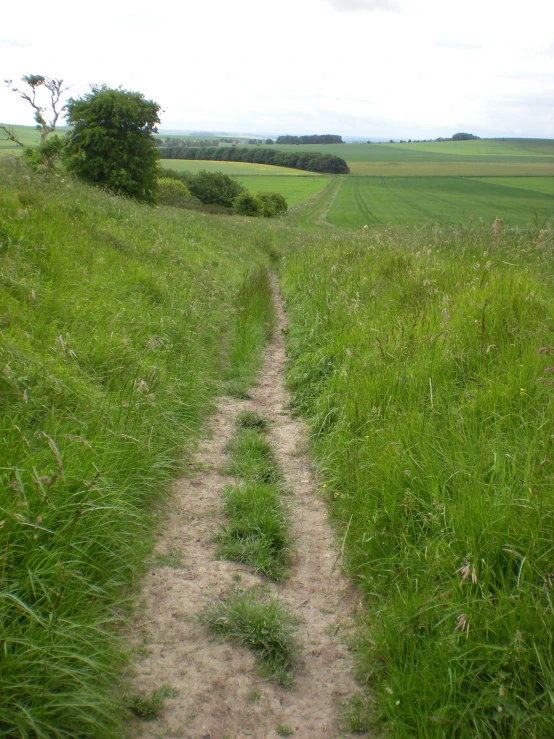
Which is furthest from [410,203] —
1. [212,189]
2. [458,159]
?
[458,159]

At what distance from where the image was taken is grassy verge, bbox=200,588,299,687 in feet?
8.83

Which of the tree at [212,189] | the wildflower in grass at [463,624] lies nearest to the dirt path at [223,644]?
the wildflower in grass at [463,624]

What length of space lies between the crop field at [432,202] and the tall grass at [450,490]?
73.6ft

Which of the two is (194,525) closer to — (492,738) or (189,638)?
(189,638)

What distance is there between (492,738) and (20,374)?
11.7 feet

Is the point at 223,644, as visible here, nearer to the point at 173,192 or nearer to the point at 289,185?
the point at 173,192

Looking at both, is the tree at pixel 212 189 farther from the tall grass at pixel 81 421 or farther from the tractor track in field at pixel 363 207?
the tall grass at pixel 81 421

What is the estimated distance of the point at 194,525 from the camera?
3840 mm

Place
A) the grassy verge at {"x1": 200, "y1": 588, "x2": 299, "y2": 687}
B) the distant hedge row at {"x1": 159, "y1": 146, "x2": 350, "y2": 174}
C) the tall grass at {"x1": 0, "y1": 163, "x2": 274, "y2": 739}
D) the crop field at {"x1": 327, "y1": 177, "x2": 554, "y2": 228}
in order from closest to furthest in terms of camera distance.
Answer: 1. the tall grass at {"x1": 0, "y1": 163, "x2": 274, "y2": 739}
2. the grassy verge at {"x1": 200, "y1": 588, "x2": 299, "y2": 687}
3. the crop field at {"x1": 327, "y1": 177, "x2": 554, "y2": 228}
4. the distant hedge row at {"x1": 159, "y1": 146, "x2": 350, "y2": 174}

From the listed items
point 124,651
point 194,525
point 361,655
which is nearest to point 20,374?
point 194,525

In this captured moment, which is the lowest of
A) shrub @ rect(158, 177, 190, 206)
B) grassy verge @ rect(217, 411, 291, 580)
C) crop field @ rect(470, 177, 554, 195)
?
grassy verge @ rect(217, 411, 291, 580)

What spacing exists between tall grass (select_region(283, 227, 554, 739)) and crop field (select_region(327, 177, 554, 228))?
73.6 ft

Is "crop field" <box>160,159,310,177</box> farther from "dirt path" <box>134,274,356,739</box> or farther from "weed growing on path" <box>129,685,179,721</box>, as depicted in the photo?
"weed growing on path" <box>129,685,179,721</box>

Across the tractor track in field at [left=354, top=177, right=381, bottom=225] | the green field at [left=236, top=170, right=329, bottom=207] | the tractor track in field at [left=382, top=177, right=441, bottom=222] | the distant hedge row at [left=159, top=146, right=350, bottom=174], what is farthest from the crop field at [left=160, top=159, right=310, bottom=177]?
the tractor track in field at [left=382, top=177, right=441, bottom=222]
